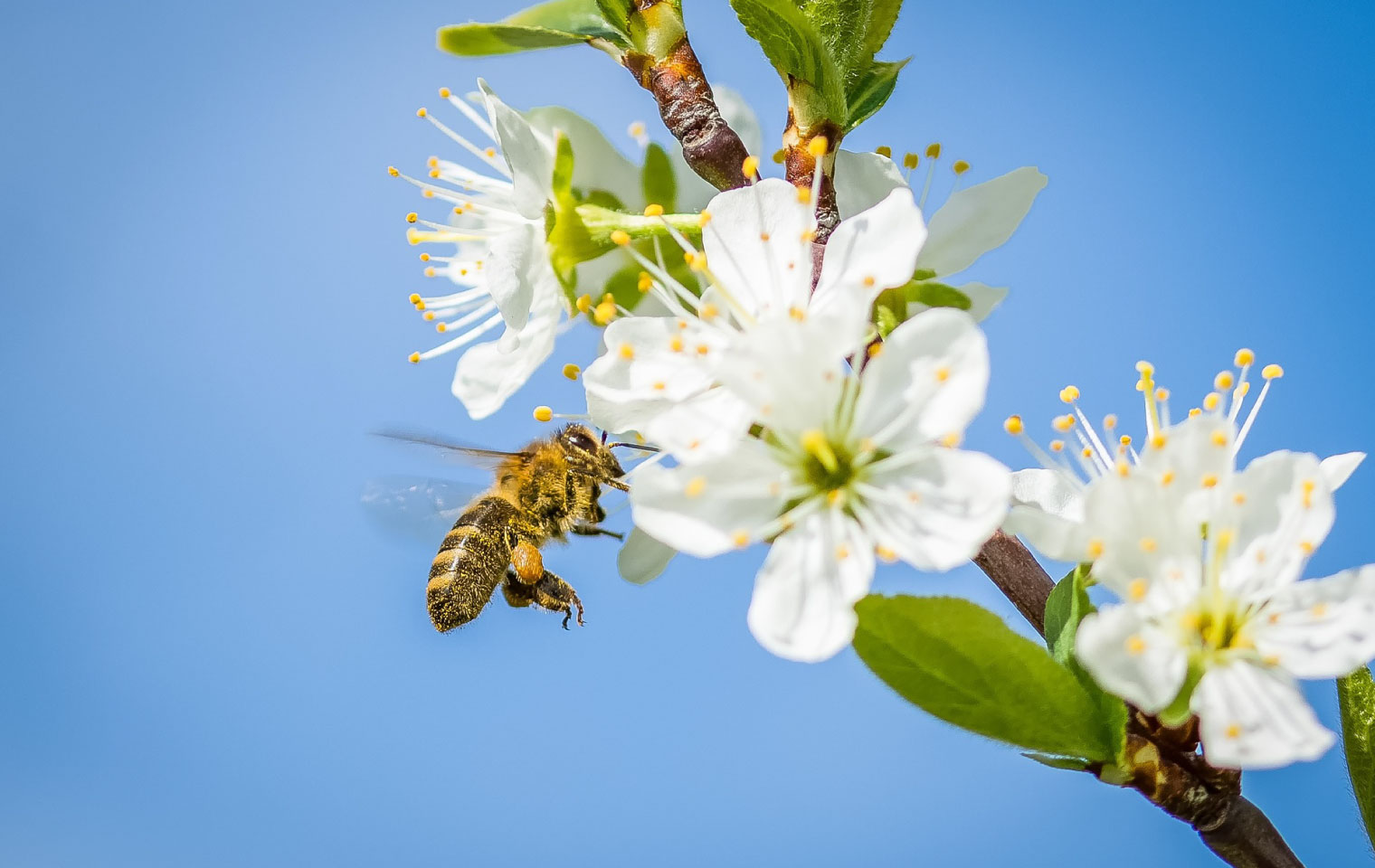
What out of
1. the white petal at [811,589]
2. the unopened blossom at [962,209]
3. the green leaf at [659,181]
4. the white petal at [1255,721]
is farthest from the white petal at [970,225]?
the white petal at [1255,721]

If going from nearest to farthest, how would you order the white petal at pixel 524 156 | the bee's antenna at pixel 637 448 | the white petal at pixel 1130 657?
1. the white petal at pixel 1130 657
2. the white petal at pixel 524 156
3. the bee's antenna at pixel 637 448

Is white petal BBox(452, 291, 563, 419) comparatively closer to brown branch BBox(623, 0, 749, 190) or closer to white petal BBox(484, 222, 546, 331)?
white petal BBox(484, 222, 546, 331)

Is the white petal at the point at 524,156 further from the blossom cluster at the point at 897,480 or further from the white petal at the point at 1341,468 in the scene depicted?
the white petal at the point at 1341,468

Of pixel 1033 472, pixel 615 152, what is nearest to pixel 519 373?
pixel 615 152

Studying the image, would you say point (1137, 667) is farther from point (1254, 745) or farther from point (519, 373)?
point (519, 373)

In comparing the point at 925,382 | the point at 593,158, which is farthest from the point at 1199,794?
the point at 593,158
